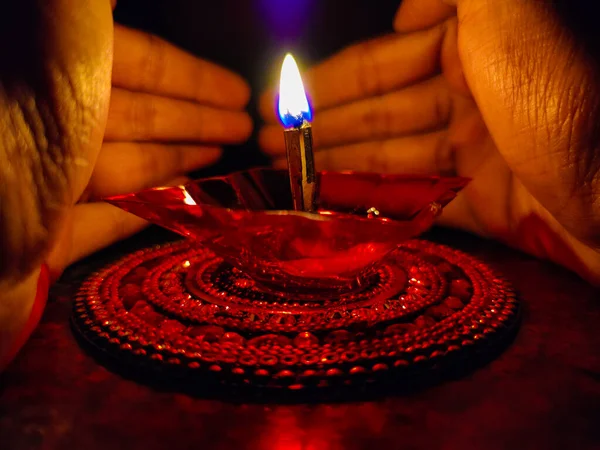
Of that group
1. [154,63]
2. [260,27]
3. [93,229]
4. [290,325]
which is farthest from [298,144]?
[260,27]

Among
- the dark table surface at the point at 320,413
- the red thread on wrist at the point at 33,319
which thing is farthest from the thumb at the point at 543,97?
the red thread on wrist at the point at 33,319

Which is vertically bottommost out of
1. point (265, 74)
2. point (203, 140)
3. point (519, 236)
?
point (519, 236)

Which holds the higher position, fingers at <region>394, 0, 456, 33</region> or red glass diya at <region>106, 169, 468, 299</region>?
fingers at <region>394, 0, 456, 33</region>

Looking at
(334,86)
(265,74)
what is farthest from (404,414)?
(265,74)

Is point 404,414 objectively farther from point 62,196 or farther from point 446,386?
point 62,196

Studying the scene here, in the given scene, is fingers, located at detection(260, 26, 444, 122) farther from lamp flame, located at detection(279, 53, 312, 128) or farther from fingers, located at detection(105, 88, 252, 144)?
lamp flame, located at detection(279, 53, 312, 128)

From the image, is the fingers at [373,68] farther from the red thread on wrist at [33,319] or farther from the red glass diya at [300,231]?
the red thread on wrist at [33,319]

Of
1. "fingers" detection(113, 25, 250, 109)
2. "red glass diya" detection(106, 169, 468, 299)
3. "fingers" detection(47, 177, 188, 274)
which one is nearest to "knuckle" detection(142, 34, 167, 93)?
"fingers" detection(113, 25, 250, 109)
